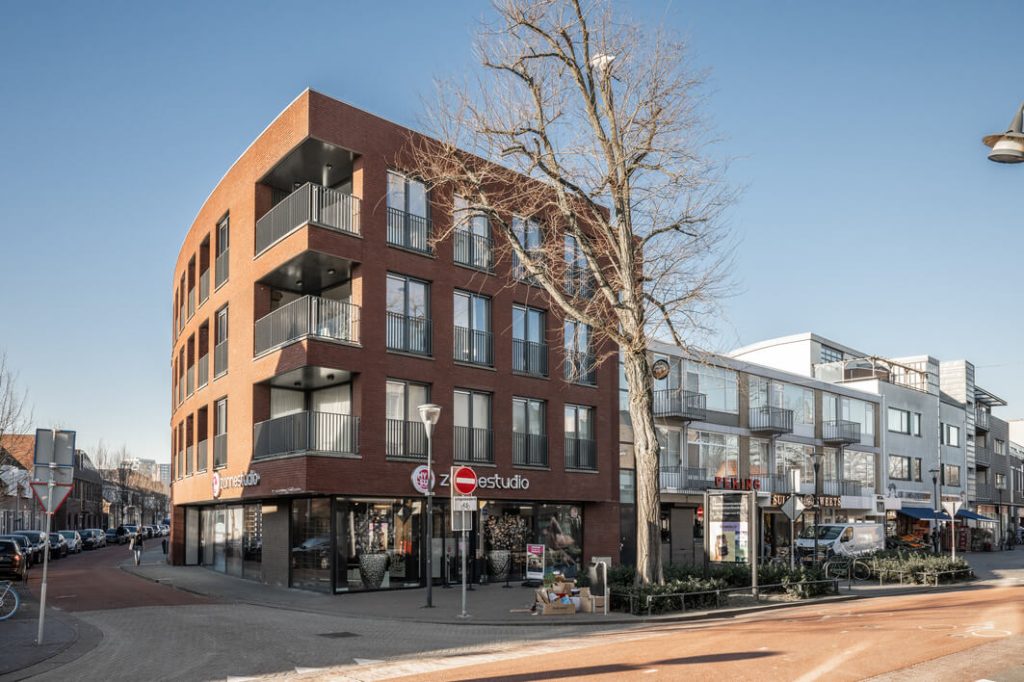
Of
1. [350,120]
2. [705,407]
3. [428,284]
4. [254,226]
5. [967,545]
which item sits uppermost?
[350,120]

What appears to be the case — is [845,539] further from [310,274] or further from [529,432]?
[310,274]

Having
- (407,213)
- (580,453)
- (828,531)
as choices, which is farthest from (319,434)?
(828,531)

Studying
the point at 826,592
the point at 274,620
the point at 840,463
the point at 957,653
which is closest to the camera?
the point at 957,653

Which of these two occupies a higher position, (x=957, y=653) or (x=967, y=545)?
(x=957, y=653)

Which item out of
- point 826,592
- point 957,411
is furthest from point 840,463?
point 826,592

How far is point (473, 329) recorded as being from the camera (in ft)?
95.5

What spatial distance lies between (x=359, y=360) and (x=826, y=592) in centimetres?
1380

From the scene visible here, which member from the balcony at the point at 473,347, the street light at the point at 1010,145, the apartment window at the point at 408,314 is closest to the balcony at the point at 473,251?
the apartment window at the point at 408,314

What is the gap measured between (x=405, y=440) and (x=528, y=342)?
6.21 metres

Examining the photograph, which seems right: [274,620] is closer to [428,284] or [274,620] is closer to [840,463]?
[428,284]

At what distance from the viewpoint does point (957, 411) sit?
69.7 metres

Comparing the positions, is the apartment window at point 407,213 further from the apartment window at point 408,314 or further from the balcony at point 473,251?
the balcony at point 473,251

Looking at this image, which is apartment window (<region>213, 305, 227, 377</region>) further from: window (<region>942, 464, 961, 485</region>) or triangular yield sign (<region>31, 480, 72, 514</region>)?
window (<region>942, 464, 961, 485</region>)

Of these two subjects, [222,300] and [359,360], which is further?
[222,300]
